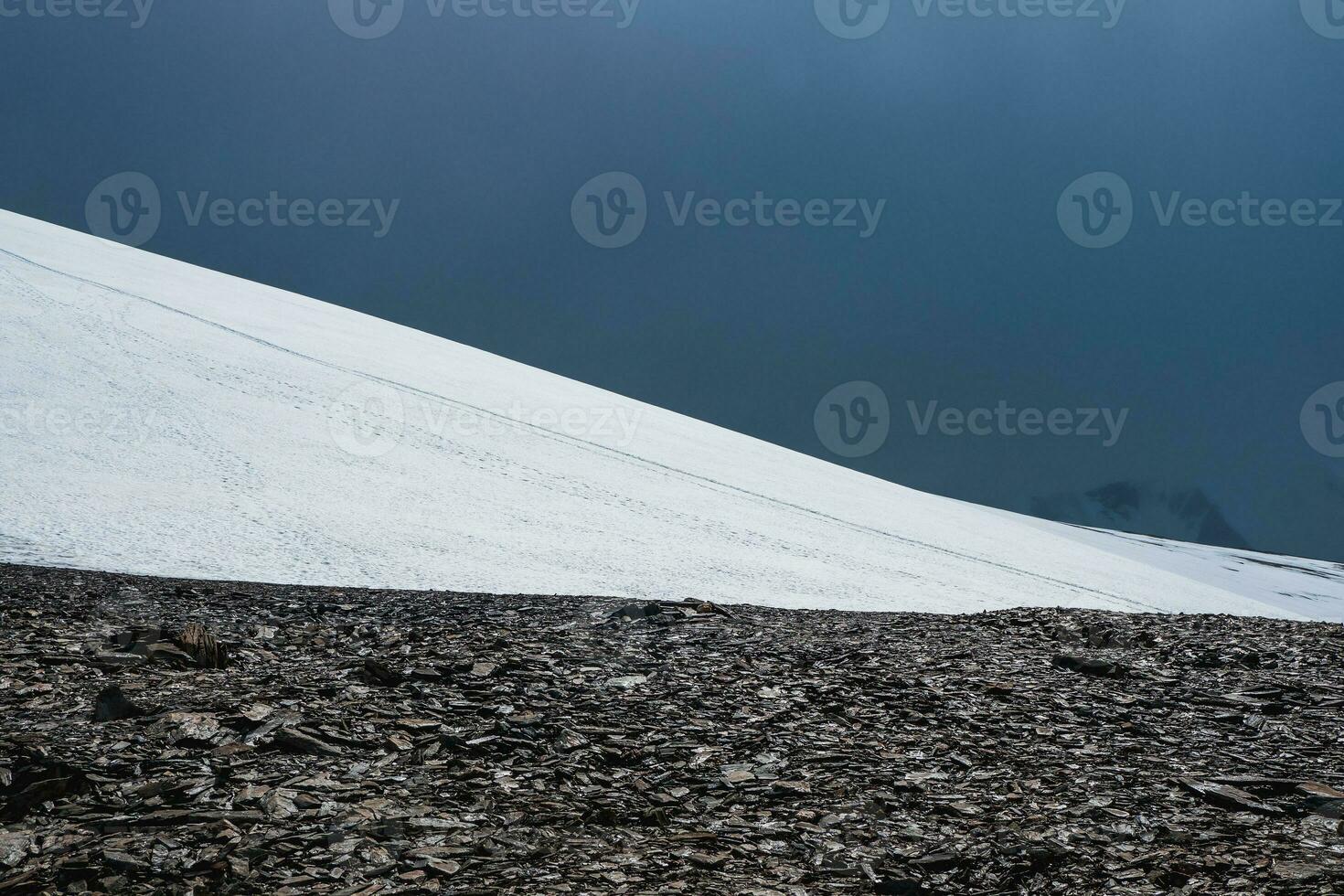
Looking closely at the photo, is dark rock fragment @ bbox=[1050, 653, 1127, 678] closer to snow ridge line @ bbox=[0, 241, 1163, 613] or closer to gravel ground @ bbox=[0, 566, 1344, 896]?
gravel ground @ bbox=[0, 566, 1344, 896]

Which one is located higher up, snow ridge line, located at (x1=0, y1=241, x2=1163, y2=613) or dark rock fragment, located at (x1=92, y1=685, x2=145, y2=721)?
snow ridge line, located at (x1=0, y1=241, x2=1163, y2=613)

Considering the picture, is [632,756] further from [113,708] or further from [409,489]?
[409,489]

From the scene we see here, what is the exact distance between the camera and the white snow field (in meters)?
6.52

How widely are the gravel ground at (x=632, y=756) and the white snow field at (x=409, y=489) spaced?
1.30 m

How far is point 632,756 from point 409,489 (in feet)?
16.6

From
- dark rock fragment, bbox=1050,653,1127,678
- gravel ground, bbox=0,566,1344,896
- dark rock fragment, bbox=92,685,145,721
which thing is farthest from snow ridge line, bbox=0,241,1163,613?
dark rock fragment, bbox=92,685,145,721

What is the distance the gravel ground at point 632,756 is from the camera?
2.54 metres

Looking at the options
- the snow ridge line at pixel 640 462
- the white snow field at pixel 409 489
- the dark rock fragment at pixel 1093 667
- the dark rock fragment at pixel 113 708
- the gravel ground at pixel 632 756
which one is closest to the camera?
the gravel ground at pixel 632 756

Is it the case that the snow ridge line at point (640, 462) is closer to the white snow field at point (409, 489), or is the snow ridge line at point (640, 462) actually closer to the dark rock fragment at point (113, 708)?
the white snow field at point (409, 489)

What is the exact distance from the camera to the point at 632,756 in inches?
130

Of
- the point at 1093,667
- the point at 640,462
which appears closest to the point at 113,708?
the point at 1093,667

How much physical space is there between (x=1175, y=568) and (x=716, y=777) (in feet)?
38.6

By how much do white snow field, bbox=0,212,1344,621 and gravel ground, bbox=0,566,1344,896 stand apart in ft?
4.26

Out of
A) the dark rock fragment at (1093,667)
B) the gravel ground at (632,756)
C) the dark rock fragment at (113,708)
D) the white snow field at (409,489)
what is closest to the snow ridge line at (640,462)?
the white snow field at (409,489)
